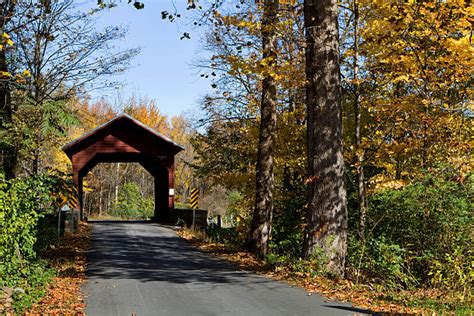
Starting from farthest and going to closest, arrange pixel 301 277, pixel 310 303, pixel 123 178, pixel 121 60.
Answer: pixel 123 178, pixel 121 60, pixel 301 277, pixel 310 303

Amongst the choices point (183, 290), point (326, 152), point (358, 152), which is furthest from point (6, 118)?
point (358, 152)

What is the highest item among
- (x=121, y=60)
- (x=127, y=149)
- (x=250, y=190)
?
(x=121, y=60)

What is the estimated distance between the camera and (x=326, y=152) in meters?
10.9

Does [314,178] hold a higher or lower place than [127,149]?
lower

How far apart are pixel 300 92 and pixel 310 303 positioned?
13.0 m

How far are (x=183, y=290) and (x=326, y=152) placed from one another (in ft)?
12.4

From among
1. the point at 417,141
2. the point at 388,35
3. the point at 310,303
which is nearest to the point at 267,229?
the point at 417,141

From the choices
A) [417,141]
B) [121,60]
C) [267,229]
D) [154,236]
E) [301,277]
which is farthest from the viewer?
[154,236]

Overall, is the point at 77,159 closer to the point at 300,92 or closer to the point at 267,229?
the point at 300,92

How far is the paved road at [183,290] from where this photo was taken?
7.90 m

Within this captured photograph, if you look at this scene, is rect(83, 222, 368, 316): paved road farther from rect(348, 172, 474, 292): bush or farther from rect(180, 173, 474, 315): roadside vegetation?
rect(348, 172, 474, 292): bush

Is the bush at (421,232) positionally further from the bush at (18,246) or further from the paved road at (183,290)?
the bush at (18,246)

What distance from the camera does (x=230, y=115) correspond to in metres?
23.3

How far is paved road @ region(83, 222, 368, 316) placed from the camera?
7.90 metres
